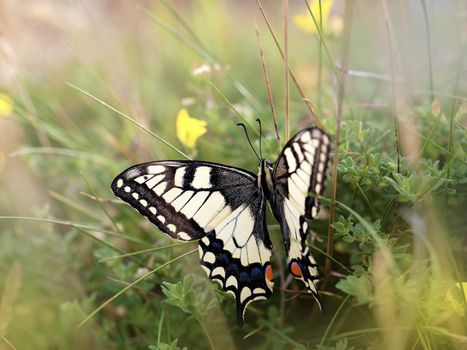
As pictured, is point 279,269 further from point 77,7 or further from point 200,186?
point 77,7

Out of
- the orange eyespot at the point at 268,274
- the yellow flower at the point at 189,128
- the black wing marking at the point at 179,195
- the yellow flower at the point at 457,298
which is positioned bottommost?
the orange eyespot at the point at 268,274

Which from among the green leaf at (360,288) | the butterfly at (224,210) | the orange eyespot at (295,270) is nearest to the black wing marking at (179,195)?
the butterfly at (224,210)

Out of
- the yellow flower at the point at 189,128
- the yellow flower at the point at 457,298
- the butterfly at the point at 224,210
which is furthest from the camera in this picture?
the yellow flower at the point at 189,128

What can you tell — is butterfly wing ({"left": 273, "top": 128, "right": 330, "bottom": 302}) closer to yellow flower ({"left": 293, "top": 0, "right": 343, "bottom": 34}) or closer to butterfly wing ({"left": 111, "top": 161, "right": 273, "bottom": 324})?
butterfly wing ({"left": 111, "top": 161, "right": 273, "bottom": 324})

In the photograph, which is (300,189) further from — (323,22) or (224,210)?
(323,22)

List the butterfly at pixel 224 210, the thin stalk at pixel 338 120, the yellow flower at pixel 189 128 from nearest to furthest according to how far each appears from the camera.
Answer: the thin stalk at pixel 338 120 → the butterfly at pixel 224 210 → the yellow flower at pixel 189 128

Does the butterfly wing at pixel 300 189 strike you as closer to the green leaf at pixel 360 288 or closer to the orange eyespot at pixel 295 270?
the orange eyespot at pixel 295 270

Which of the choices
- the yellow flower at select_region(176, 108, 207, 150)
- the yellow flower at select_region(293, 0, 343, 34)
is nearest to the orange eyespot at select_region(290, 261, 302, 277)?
the yellow flower at select_region(176, 108, 207, 150)
